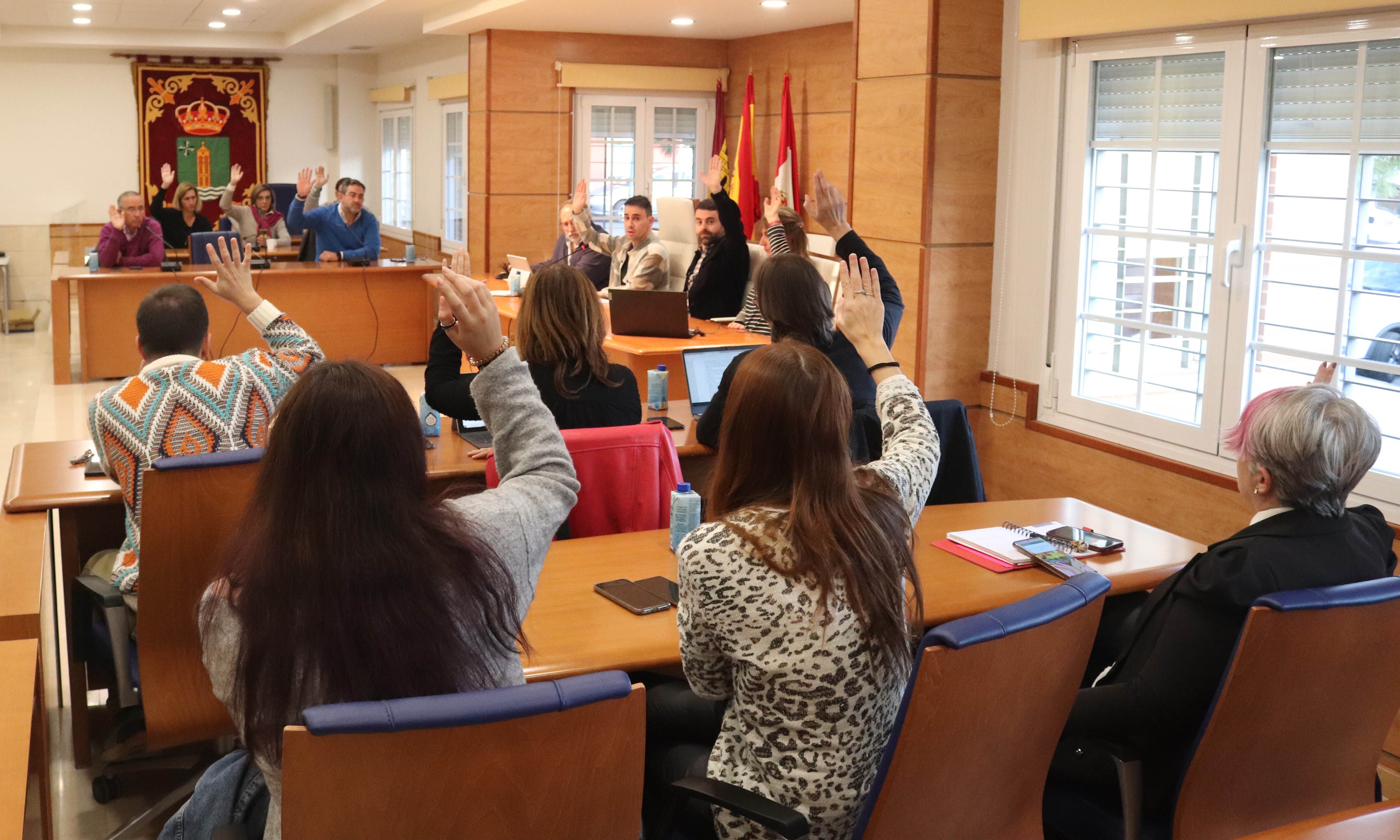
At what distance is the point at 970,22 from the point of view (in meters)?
4.48

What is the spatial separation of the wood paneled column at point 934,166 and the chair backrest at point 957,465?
1.37 meters

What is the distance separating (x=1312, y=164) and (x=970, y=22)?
56.8 inches

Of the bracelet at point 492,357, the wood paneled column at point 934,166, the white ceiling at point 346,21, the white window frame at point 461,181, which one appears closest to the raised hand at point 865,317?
the bracelet at point 492,357

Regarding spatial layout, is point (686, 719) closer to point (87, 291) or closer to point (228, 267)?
point (228, 267)

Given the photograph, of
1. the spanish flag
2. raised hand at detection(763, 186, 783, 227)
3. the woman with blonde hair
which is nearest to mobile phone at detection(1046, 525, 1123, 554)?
raised hand at detection(763, 186, 783, 227)

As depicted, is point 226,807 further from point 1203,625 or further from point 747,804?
point 1203,625

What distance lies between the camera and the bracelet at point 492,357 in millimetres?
1768

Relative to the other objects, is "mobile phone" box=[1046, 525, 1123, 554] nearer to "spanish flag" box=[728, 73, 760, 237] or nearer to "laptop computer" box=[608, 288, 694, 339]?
"laptop computer" box=[608, 288, 694, 339]

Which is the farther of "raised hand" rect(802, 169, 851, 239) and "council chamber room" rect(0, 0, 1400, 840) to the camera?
"raised hand" rect(802, 169, 851, 239)

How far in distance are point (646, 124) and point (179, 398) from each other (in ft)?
25.7

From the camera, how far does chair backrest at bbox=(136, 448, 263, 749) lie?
7.80ft

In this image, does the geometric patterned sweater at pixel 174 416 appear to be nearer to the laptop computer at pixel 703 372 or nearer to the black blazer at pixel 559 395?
the black blazer at pixel 559 395

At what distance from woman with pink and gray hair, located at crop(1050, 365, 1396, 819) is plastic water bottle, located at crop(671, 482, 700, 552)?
0.91 metres

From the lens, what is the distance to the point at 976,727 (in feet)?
5.35
